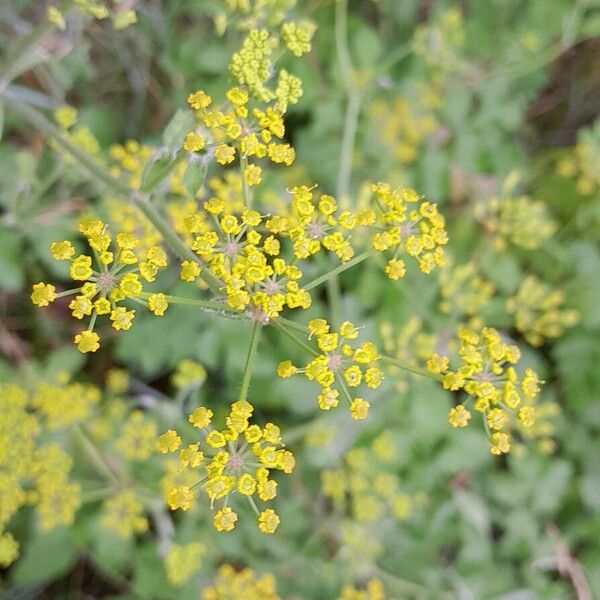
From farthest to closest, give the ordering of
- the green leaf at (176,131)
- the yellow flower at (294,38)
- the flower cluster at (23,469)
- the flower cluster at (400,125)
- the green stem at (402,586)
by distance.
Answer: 1. the flower cluster at (400,125)
2. the green stem at (402,586)
3. the flower cluster at (23,469)
4. the green leaf at (176,131)
5. the yellow flower at (294,38)

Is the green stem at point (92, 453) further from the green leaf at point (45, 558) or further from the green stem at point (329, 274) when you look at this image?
the green stem at point (329, 274)

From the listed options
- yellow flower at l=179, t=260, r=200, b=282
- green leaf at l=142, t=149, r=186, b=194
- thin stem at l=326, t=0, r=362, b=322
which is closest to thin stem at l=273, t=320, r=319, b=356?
yellow flower at l=179, t=260, r=200, b=282

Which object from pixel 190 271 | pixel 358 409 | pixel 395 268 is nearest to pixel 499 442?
pixel 358 409

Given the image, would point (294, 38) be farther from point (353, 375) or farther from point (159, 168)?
point (353, 375)

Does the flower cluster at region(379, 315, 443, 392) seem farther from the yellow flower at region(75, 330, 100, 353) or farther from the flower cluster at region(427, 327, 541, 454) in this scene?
the yellow flower at region(75, 330, 100, 353)

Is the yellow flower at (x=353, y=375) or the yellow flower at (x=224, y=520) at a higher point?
the yellow flower at (x=353, y=375)

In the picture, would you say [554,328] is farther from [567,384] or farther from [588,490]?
[588,490]

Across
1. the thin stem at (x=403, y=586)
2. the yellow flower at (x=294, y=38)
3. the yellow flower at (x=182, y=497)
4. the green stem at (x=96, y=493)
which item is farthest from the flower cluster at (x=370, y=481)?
the yellow flower at (x=294, y=38)
